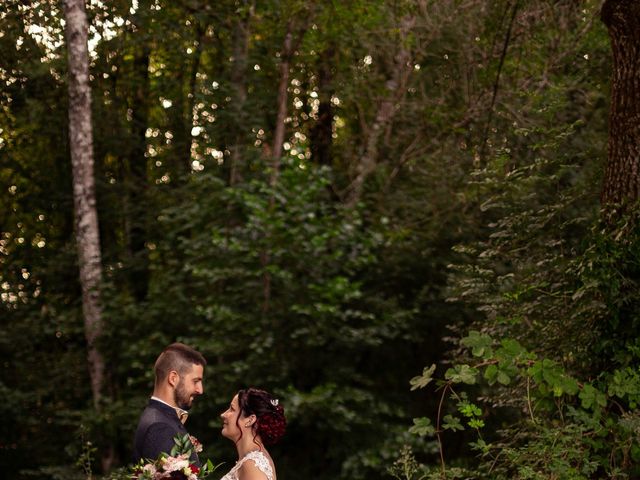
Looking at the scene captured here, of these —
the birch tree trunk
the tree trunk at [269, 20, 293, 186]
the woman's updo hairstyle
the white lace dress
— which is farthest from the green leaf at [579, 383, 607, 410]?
the tree trunk at [269, 20, 293, 186]

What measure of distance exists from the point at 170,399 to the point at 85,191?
866 centimetres

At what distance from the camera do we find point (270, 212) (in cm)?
1270

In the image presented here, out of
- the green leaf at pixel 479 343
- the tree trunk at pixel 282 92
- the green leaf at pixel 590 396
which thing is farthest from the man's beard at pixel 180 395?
the tree trunk at pixel 282 92

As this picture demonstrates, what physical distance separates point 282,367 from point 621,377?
296 inches

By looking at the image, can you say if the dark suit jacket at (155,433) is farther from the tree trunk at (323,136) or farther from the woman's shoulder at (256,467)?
the tree trunk at (323,136)

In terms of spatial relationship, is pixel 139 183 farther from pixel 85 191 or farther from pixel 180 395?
pixel 180 395

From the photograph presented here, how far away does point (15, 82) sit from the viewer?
606 inches

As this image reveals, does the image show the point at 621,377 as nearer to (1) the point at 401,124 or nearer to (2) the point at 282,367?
(2) the point at 282,367

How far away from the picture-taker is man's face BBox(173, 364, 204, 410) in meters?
5.36

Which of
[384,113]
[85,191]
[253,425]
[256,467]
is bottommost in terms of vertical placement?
[256,467]

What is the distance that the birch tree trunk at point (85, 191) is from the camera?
1312cm

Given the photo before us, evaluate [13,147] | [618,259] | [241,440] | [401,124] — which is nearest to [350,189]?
[401,124]

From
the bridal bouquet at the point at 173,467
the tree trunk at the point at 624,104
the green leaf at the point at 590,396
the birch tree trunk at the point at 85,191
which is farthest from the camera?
the birch tree trunk at the point at 85,191

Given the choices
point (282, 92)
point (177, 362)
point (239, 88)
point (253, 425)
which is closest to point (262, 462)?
point (253, 425)
